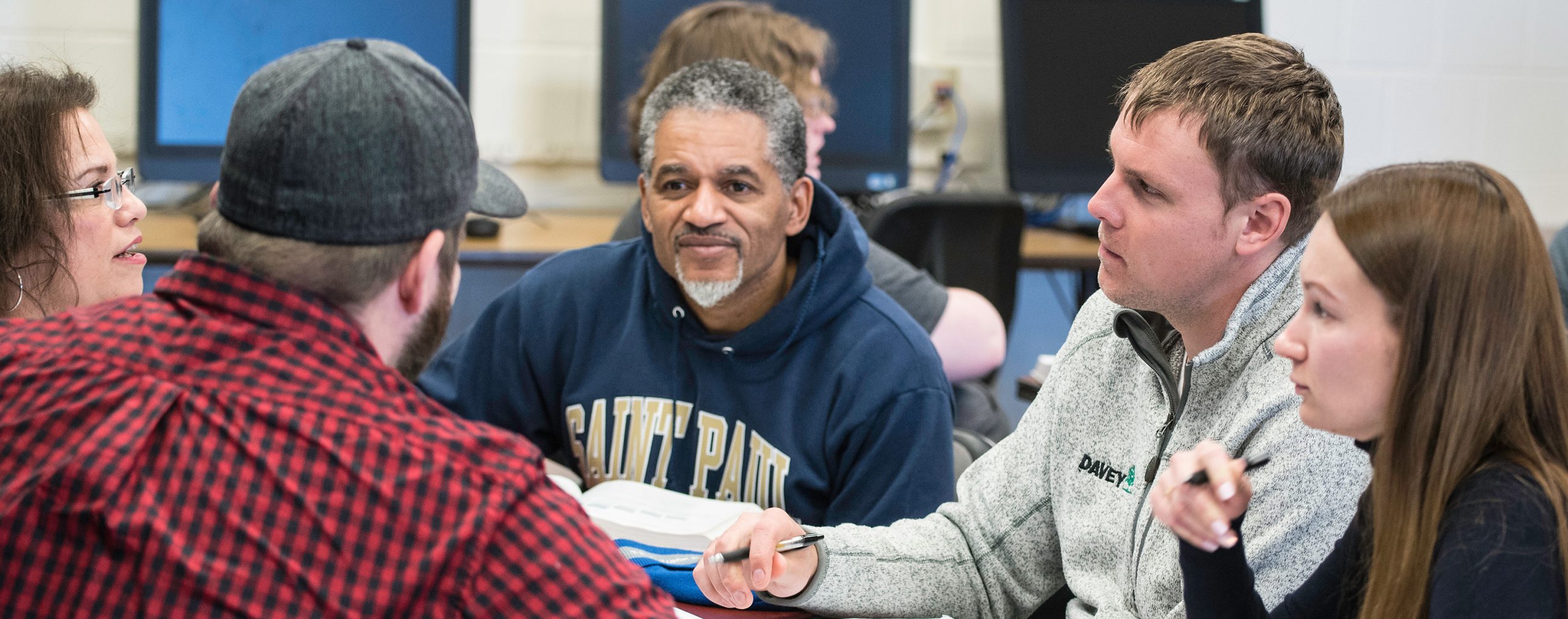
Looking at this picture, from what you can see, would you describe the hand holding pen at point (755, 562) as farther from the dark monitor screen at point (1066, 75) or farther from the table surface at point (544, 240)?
the dark monitor screen at point (1066, 75)

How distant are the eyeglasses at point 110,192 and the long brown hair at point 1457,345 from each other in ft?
4.62

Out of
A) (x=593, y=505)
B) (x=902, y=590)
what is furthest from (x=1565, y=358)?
(x=593, y=505)

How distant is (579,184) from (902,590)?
9.07ft

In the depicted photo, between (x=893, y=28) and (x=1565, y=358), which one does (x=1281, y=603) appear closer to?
(x=1565, y=358)

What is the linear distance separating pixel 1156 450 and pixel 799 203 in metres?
0.78

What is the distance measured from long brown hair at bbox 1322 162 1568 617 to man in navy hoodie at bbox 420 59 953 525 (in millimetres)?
787

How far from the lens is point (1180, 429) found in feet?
4.51

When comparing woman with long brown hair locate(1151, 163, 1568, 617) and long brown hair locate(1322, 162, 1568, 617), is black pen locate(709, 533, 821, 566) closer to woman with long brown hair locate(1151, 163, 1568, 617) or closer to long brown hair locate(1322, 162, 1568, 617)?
woman with long brown hair locate(1151, 163, 1568, 617)

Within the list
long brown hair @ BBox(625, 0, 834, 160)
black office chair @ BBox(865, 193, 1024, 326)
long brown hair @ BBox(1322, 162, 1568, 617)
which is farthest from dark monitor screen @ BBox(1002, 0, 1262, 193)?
long brown hair @ BBox(1322, 162, 1568, 617)

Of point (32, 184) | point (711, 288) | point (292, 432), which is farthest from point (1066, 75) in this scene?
point (292, 432)

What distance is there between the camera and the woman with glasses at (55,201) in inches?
61.4

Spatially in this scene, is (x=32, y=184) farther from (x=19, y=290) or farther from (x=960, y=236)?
(x=960, y=236)

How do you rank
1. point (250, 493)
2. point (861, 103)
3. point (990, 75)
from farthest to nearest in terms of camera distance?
1. point (990, 75)
2. point (861, 103)
3. point (250, 493)

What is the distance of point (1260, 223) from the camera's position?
53.2 inches
